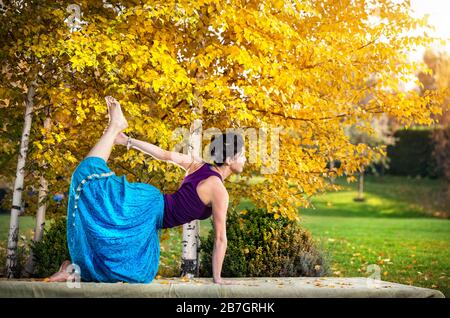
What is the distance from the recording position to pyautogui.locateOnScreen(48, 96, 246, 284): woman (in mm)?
4488

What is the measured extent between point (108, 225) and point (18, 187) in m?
2.74

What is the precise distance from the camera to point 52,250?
23.4 ft

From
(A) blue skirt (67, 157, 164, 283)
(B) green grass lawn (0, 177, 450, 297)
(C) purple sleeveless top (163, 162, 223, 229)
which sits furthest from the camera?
(B) green grass lawn (0, 177, 450, 297)

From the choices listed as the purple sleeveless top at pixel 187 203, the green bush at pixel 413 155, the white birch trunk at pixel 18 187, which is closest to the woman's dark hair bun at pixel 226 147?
the purple sleeveless top at pixel 187 203

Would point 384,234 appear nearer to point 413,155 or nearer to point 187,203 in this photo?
point 187,203

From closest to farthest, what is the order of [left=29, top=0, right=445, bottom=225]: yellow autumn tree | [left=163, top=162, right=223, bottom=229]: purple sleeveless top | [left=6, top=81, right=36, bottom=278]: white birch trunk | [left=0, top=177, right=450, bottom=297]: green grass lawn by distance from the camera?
1. [left=163, top=162, right=223, bottom=229]: purple sleeveless top
2. [left=29, top=0, right=445, bottom=225]: yellow autumn tree
3. [left=6, top=81, right=36, bottom=278]: white birch trunk
4. [left=0, top=177, right=450, bottom=297]: green grass lawn

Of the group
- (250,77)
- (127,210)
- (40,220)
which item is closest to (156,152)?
(127,210)

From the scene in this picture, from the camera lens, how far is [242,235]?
7035 mm

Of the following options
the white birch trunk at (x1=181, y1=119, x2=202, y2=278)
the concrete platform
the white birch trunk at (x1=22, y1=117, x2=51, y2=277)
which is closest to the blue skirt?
the concrete platform

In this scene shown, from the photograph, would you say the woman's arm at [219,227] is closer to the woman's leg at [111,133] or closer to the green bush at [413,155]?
the woman's leg at [111,133]

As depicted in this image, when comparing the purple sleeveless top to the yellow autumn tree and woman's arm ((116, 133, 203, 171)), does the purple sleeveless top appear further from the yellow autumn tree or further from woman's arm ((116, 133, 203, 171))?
the yellow autumn tree

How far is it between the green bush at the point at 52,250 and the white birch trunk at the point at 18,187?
30 cm

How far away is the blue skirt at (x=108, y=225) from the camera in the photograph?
4477 mm

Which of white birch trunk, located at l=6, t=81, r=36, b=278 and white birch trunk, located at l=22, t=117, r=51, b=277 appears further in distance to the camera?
white birch trunk, located at l=22, t=117, r=51, b=277
